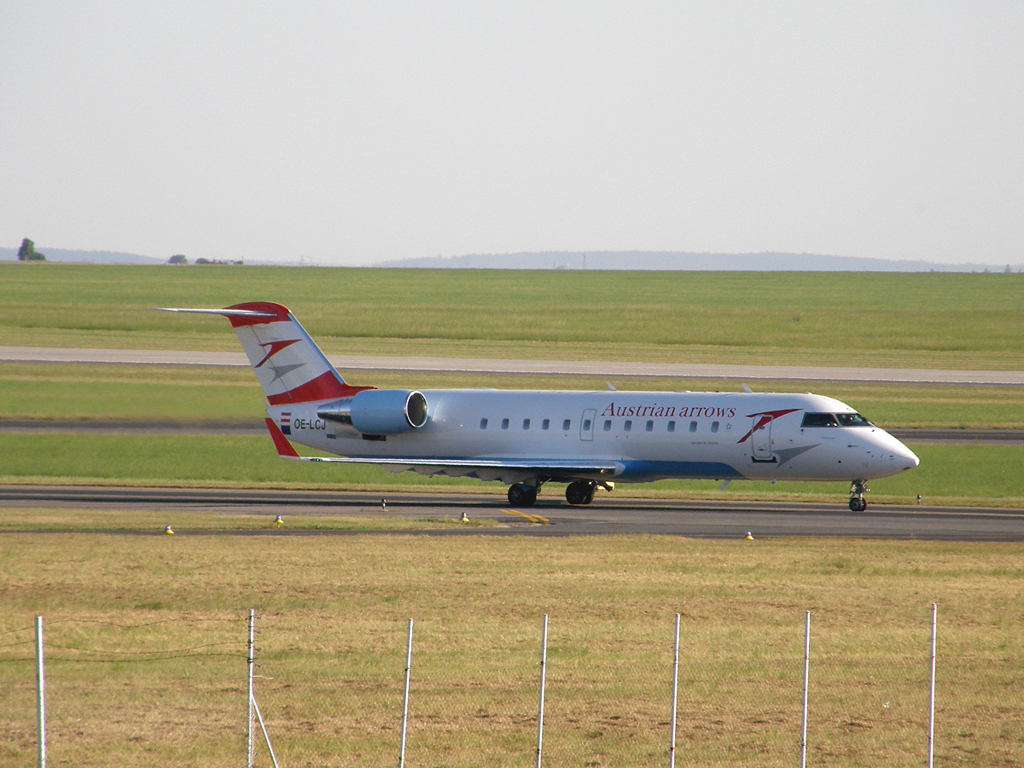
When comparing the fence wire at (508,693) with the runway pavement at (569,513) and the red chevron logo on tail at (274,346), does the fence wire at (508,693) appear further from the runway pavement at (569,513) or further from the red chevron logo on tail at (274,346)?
the red chevron logo on tail at (274,346)

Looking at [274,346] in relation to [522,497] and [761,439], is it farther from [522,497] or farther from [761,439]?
[761,439]

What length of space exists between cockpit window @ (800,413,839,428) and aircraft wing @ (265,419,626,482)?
5.77 meters

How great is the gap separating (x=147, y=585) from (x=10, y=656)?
5716mm

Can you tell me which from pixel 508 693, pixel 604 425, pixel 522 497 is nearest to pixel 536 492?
pixel 522 497

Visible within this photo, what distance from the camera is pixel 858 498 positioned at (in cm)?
3953

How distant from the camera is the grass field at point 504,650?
48.9 ft

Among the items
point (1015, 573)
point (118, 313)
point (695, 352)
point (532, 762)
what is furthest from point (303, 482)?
point (118, 313)

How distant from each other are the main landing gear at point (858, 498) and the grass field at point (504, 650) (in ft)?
29.1

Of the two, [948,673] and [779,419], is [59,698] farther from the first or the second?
[779,419]

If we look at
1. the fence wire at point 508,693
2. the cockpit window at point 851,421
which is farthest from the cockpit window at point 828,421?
the fence wire at point 508,693

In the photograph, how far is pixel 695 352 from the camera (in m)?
106

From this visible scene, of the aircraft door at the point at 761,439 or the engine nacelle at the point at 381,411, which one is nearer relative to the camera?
the aircraft door at the point at 761,439

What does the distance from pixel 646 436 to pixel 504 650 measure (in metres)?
21.5

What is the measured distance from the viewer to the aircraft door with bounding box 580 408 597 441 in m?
41.4
